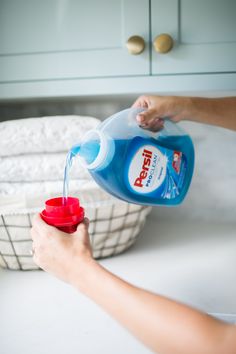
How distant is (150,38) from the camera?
0.94 metres

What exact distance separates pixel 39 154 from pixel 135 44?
420 millimetres

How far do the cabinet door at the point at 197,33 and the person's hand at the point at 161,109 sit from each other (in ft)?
0.31

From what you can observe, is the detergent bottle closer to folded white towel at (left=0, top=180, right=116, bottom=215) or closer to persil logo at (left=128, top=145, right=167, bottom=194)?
persil logo at (left=128, top=145, right=167, bottom=194)

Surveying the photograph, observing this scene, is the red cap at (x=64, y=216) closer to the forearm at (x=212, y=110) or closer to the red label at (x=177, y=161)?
the red label at (x=177, y=161)

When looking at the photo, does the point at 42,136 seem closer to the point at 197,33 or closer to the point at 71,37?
the point at 71,37

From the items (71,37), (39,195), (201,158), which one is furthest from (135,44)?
(201,158)

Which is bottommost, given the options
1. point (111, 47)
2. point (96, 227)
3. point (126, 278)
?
point (126, 278)

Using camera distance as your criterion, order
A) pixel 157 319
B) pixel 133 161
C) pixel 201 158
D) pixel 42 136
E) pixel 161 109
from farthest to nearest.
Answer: pixel 201 158
pixel 42 136
pixel 161 109
pixel 133 161
pixel 157 319

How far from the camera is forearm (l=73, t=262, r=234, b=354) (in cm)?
53

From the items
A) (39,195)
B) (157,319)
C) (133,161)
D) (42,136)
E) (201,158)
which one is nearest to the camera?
(157,319)

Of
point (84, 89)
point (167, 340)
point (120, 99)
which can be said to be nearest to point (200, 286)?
point (167, 340)

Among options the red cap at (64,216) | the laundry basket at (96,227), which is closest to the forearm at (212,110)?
the laundry basket at (96,227)

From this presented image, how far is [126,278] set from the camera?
3.20 feet

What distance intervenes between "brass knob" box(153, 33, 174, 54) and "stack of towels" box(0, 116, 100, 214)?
0.97 feet
